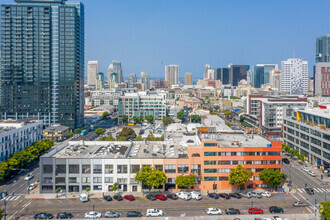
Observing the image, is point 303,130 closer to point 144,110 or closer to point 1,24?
point 144,110

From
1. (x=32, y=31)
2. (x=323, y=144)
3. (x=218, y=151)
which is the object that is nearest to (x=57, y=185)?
(x=218, y=151)

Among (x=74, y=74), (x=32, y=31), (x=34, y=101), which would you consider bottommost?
(x=34, y=101)

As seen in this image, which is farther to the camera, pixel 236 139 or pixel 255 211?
pixel 236 139

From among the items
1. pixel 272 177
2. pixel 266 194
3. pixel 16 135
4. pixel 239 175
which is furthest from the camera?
pixel 16 135

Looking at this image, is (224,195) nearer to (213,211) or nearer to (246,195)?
(246,195)

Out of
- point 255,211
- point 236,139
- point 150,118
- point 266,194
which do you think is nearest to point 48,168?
point 255,211
